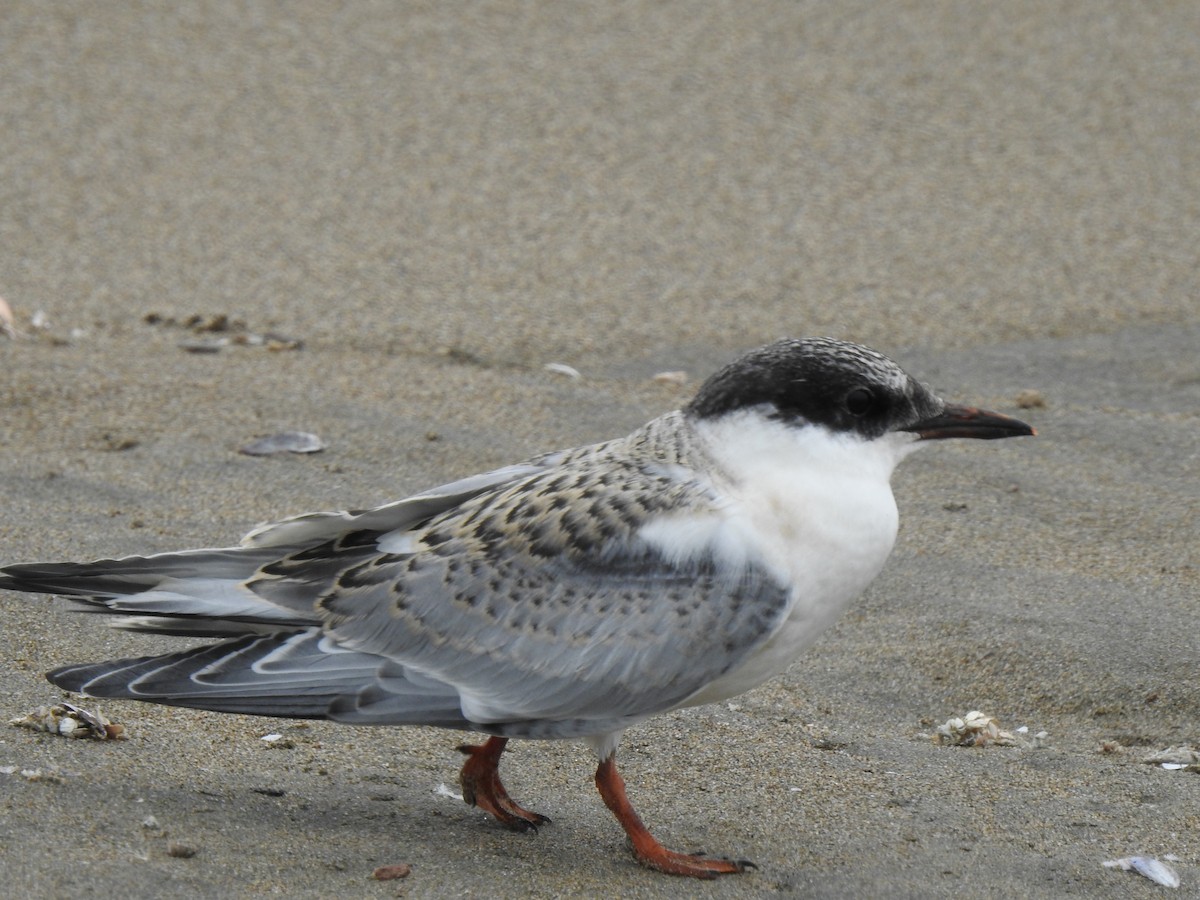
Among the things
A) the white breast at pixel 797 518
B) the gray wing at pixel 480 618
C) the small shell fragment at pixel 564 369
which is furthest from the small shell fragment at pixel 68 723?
the small shell fragment at pixel 564 369

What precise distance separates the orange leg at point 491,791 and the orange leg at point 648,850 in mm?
249

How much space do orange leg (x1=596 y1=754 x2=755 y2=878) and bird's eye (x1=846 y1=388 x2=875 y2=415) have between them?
965 mm

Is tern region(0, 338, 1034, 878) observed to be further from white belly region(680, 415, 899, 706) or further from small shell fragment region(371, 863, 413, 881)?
small shell fragment region(371, 863, 413, 881)

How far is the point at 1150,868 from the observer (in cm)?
370

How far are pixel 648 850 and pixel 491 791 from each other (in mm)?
439

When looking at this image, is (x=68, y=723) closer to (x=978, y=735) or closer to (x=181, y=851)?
(x=181, y=851)

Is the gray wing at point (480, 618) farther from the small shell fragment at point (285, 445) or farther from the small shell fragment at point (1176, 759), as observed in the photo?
the small shell fragment at point (285, 445)

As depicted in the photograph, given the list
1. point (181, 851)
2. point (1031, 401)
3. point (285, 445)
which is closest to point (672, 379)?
point (1031, 401)

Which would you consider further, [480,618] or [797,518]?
[480,618]

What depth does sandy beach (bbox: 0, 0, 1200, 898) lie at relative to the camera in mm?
3891

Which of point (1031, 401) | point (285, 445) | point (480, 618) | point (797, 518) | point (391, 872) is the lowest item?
point (391, 872)

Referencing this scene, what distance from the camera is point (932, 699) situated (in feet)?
15.5

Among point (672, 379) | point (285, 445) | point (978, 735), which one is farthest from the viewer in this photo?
point (672, 379)

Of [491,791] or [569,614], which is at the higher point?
[569,614]
